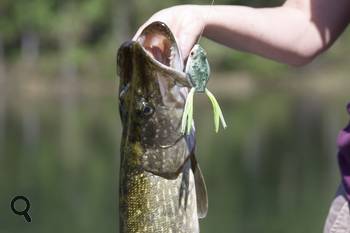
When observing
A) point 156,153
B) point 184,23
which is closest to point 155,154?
point 156,153

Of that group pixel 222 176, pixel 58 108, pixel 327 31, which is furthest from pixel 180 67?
pixel 58 108

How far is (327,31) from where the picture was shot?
1879 millimetres

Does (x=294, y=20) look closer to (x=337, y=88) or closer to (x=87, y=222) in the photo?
(x=87, y=222)

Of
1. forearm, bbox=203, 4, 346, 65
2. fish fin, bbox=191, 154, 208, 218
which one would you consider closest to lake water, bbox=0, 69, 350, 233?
forearm, bbox=203, 4, 346, 65

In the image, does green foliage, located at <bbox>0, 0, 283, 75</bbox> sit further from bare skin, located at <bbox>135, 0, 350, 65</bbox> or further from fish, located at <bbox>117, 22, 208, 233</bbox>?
fish, located at <bbox>117, 22, 208, 233</bbox>

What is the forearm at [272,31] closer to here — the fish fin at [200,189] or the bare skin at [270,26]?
the bare skin at [270,26]

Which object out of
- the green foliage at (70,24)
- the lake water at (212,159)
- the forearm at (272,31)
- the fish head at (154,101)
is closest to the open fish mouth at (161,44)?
the fish head at (154,101)

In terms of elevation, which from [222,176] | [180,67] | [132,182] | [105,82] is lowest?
[105,82]

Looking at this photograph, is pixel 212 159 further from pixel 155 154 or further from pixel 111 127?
pixel 155 154

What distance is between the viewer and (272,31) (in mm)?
1817

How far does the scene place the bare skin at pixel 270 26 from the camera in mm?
1654

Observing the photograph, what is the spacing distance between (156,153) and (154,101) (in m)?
0.10

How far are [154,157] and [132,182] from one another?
2.4 inches

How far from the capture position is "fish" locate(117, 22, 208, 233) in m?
1.58
